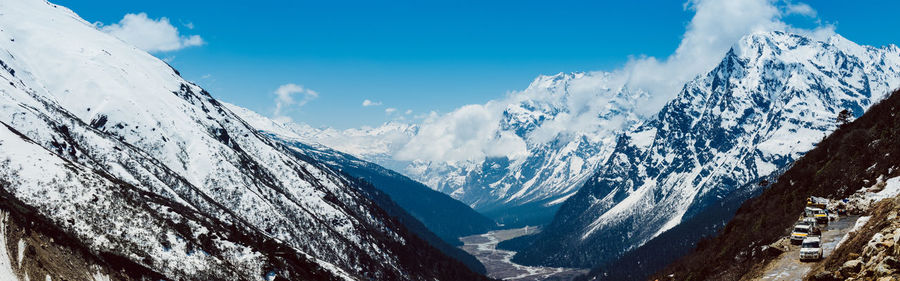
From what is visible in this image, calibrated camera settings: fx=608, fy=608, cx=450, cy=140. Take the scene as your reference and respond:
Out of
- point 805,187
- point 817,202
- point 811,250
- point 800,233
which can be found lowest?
point 811,250

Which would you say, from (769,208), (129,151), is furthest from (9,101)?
(769,208)

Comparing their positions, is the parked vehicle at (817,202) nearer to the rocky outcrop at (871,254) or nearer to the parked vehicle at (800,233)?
the parked vehicle at (800,233)

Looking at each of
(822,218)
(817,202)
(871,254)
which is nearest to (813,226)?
(822,218)

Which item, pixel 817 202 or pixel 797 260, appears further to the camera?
pixel 817 202

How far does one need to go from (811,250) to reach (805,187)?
129 feet

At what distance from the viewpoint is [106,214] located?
427ft

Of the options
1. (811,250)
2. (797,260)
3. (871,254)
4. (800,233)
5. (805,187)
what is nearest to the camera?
(871,254)

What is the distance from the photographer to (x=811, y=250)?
2079 inches

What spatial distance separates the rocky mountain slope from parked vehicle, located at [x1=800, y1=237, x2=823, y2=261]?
6992 millimetres

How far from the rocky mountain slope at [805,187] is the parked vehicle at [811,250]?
6992mm

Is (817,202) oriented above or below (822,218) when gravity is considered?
above

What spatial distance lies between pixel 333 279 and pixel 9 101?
104 metres

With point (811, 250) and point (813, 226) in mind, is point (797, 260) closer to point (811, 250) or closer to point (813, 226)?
point (811, 250)

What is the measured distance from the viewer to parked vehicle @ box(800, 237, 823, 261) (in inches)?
2068
